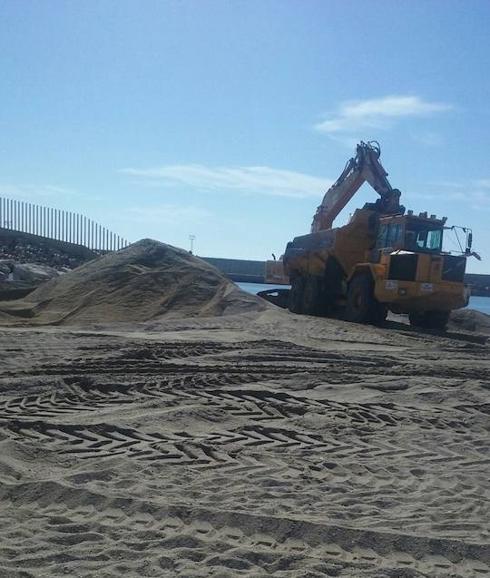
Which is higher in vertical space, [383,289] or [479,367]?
[383,289]

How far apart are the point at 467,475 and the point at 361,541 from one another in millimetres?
1553

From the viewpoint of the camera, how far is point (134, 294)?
1866 cm

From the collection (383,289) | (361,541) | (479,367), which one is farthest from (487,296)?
(361,541)

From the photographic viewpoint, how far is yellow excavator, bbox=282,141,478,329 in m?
16.0

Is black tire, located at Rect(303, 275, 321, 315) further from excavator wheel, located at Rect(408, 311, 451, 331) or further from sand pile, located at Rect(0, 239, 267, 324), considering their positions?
excavator wheel, located at Rect(408, 311, 451, 331)

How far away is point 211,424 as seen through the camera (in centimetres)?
601

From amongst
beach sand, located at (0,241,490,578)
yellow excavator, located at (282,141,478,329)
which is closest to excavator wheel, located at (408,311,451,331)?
yellow excavator, located at (282,141,478,329)

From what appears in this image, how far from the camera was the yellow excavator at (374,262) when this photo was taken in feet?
52.4

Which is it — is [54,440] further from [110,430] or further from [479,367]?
[479,367]

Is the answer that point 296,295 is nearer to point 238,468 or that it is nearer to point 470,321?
point 470,321

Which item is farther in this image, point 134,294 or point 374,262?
point 134,294

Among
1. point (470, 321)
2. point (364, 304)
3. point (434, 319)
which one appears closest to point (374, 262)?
point (364, 304)

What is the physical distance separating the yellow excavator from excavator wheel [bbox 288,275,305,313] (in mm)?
29

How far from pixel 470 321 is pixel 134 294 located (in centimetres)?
992
